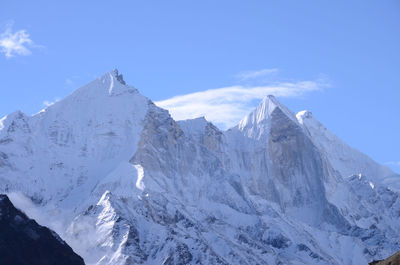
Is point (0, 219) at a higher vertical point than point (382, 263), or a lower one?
higher

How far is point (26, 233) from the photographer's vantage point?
651ft

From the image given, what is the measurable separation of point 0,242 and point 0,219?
8.45 metres

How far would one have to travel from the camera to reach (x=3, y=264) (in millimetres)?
184875

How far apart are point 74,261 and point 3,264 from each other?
54.0ft

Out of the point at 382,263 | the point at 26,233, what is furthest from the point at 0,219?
the point at 382,263

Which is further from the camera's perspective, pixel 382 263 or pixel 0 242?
pixel 0 242

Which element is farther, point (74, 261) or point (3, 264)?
A: point (74, 261)

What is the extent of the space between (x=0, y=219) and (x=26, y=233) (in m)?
4.93

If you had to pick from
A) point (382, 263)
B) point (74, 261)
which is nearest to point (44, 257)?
point (74, 261)

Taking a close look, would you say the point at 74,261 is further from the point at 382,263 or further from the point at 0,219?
the point at 382,263

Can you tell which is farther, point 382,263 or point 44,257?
point 44,257

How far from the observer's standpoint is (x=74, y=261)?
7805 inches

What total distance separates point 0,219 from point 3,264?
50.0 ft

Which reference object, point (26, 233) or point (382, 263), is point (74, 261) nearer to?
point (26, 233)
